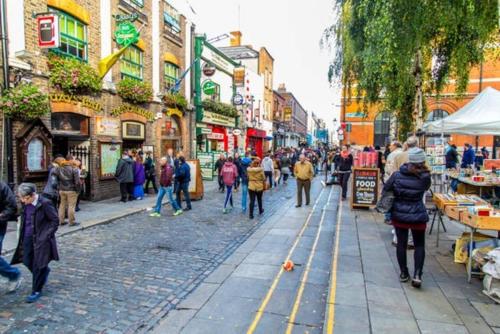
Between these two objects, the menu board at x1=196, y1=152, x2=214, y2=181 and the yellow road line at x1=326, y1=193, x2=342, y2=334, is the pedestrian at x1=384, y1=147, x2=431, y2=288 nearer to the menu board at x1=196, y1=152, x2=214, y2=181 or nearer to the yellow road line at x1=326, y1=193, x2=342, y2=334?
the yellow road line at x1=326, y1=193, x2=342, y2=334

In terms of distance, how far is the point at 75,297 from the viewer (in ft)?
14.8

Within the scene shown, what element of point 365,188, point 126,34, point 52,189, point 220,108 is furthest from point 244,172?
point 220,108

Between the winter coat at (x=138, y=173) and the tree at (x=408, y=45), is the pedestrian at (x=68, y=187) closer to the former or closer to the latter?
the winter coat at (x=138, y=173)

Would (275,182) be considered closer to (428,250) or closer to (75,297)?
(428,250)

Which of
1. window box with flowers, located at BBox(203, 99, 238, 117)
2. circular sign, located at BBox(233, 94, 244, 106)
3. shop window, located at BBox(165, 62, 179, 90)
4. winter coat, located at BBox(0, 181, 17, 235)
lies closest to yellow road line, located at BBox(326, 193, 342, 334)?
winter coat, located at BBox(0, 181, 17, 235)

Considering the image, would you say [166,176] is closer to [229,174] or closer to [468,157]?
[229,174]

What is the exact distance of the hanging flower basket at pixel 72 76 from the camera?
9.91 meters

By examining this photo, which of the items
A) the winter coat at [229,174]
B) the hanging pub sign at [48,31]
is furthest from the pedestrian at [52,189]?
the winter coat at [229,174]

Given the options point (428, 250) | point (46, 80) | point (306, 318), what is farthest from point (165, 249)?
point (46, 80)

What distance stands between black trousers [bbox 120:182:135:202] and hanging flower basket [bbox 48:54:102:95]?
322 cm

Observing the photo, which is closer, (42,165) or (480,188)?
(480,188)

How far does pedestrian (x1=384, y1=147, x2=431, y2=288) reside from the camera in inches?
176

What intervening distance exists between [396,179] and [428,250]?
229 cm

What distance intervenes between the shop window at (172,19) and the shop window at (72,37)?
5.37m
